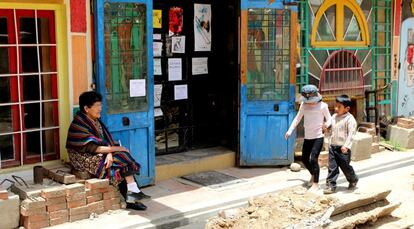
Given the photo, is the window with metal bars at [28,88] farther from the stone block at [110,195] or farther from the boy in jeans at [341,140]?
the boy in jeans at [341,140]

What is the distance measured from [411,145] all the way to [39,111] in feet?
24.0

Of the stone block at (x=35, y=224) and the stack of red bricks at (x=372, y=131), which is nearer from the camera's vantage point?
the stone block at (x=35, y=224)

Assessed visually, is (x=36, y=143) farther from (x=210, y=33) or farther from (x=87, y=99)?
(x=210, y=33)

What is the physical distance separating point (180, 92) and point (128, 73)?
72.1 inches

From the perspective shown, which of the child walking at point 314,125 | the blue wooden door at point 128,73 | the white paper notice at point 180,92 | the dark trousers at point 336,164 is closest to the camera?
the blue wooden door at point 128,73

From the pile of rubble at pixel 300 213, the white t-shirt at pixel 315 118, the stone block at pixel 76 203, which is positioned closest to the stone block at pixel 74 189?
the stone block at pixel 76 203

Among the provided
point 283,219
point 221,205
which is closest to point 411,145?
point 221,205

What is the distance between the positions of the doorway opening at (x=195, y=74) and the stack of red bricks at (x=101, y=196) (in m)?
2.25

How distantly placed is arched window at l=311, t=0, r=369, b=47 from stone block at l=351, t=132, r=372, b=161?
5.93 ft

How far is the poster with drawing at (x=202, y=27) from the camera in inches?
365

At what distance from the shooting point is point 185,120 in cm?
934

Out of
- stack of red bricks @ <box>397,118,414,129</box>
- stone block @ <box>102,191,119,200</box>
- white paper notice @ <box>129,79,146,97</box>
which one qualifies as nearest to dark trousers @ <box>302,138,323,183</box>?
white paper notice @ <box>129,79,146,97</box>

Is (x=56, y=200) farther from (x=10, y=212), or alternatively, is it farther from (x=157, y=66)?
(x=157, y=66)

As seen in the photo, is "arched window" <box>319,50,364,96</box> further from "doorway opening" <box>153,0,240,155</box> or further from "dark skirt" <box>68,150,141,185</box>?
"dark skirt" <box>68,150,141,185</box>
